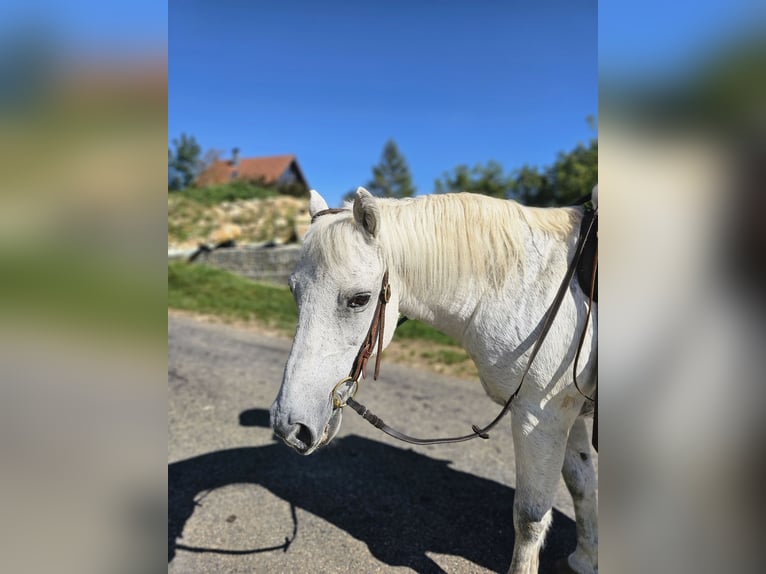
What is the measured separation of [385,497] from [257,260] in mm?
12808

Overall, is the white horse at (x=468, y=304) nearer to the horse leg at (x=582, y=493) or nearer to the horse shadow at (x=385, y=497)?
the horse leg at (x=582, y=493)

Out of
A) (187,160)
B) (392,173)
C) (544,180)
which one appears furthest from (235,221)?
(392,173)

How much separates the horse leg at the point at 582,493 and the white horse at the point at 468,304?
0.53 m

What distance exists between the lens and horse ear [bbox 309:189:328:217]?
83.8 inches

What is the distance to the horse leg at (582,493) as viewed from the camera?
7.84 feet

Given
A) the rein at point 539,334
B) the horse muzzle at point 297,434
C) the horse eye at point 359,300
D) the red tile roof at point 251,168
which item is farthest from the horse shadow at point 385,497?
the red tile roof at point 251,168

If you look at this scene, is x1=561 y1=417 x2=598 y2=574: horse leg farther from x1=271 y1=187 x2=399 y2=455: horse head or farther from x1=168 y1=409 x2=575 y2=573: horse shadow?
x1=271 y1=187 x2=399 y2=455: horse head

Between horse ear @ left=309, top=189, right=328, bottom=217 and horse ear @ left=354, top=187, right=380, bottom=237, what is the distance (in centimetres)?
38

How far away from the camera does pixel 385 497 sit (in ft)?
10.6

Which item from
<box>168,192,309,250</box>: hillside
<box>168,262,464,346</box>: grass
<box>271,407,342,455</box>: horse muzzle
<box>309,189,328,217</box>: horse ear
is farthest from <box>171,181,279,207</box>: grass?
<box>271,407,342,455</box>: horse muzzle

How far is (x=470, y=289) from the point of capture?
1899 millimetres

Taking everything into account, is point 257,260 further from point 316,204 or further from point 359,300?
point 359,300
